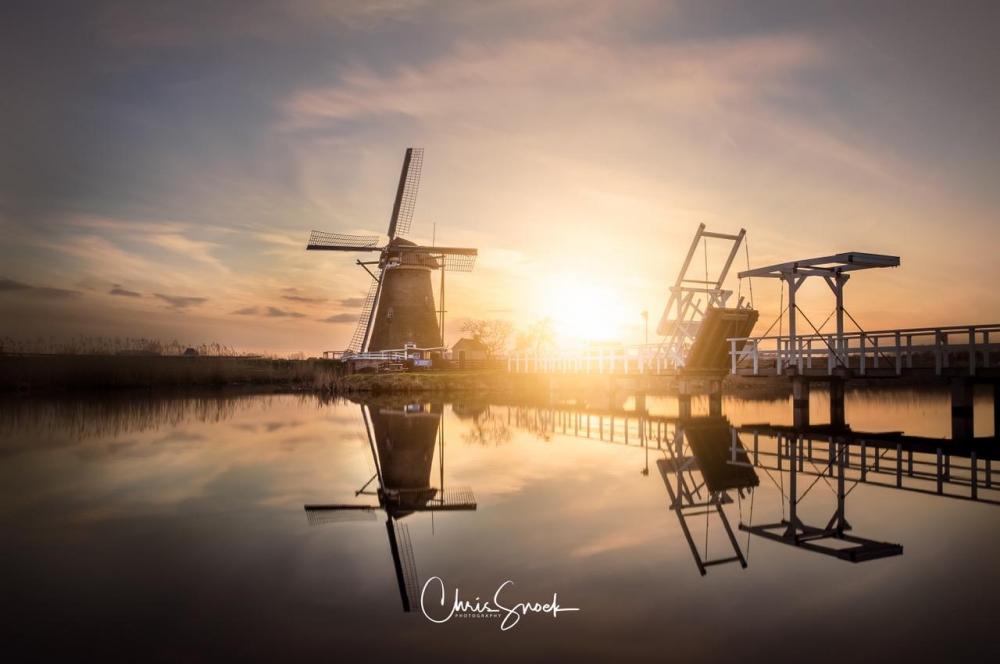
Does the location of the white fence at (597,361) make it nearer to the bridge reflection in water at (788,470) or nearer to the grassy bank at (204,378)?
the grassy bank at (204,378)

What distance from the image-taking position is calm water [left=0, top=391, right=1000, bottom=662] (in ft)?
16.5

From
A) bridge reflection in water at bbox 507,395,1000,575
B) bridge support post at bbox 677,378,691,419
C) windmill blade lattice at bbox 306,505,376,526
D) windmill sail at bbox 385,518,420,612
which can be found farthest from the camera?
bridge support post at bbox 677,378,691,419

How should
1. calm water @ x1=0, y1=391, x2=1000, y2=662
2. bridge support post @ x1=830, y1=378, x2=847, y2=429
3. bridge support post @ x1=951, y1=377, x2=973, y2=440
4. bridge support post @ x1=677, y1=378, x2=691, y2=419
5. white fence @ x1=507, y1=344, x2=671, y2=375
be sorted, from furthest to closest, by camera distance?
white fence @ x1=507, y1=344, x2=671, y2=375, bridge support post @ x1=677, y1=378, x2=691, y2=419, bridge support post @ x1=830, y1=378, x2=847, y2=429, bridge support post @ x1=951, y1=377, x2=973, y2=440, calm water @ x1=0, y1=391, x2=1000, y2=662

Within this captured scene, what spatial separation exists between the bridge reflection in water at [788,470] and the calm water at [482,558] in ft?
0.30

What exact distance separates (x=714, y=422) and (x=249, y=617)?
19874mm

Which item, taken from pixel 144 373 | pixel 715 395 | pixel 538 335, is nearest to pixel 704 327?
pixel 715 395

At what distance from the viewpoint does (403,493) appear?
1105 centimetres

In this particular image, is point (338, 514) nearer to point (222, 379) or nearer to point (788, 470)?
point (788, 470)

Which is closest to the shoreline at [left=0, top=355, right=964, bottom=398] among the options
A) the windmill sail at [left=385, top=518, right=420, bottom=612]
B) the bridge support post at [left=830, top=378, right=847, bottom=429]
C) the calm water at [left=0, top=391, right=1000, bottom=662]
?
the bridge support post at [left=830, top=378, right=847, bottom=429]

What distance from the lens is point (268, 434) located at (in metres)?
19.9

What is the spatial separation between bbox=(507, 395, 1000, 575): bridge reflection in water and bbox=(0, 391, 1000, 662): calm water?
9cm

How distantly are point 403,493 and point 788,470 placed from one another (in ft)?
23.0

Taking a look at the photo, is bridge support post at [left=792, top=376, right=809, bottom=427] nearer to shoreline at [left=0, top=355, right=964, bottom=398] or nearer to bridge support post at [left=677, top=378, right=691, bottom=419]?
bridge support post at [left=677, top=378, right=691, bottom=419]

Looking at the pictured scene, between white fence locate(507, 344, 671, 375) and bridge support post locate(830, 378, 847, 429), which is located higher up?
white fence locate(507, 344, 671, 375)
